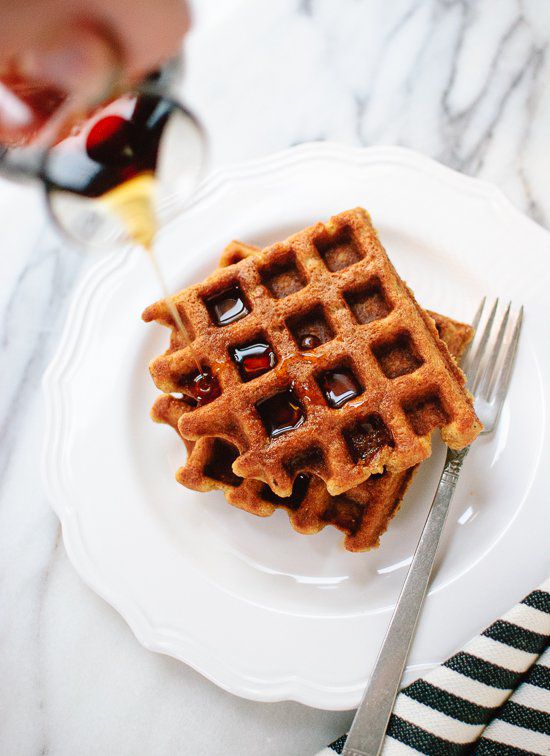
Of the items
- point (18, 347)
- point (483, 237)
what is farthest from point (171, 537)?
point (483, 237)

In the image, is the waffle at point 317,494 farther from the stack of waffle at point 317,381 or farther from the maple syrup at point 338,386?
the maple syrup at point 338,386

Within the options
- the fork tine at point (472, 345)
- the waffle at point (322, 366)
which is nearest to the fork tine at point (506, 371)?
the fork tine at point (472, 345)

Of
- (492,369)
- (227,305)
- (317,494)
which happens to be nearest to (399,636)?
(317,494)

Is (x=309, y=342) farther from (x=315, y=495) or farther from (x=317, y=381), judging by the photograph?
(x=315, y=495)

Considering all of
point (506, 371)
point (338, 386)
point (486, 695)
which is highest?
point (338, 386)

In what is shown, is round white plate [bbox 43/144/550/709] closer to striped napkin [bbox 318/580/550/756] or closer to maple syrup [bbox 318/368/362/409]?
striped napkin [bbox 318/580/550/756]

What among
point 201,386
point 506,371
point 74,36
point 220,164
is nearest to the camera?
point 74,36

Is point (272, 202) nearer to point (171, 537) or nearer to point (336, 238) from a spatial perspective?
point (336, 238)
